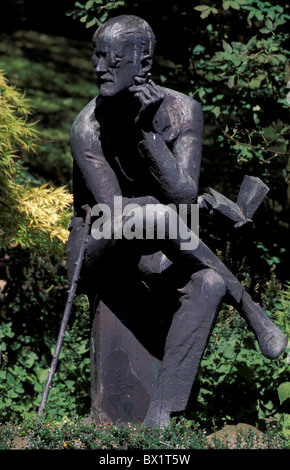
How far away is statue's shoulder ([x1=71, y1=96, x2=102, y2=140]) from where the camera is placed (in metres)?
4.71

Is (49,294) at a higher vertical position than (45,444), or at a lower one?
lower

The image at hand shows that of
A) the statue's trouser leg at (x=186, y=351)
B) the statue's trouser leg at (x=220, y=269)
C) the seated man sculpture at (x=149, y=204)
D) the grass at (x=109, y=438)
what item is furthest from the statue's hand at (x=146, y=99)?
the grass at (x=109, y=438)

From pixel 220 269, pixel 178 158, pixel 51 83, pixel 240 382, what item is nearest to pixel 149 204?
pixel 178 158

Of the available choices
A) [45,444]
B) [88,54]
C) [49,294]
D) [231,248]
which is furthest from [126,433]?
[88,54]

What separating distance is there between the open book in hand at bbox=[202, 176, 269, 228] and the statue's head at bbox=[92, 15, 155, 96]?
28.9 inches

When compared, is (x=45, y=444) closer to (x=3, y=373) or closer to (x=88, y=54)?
(x=3, y=373)

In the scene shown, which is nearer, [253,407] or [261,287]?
[253,407]

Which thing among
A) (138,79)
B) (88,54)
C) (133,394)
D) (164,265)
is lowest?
(88,54)

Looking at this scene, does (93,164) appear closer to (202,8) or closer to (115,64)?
(115,64)

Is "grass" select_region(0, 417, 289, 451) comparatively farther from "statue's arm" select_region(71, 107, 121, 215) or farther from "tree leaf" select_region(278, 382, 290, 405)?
"statue's arm" select_region(71, 107, 121, 215)

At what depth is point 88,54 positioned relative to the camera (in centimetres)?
1171

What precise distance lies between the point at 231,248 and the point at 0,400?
2425 millimetres

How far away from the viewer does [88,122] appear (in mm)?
4727

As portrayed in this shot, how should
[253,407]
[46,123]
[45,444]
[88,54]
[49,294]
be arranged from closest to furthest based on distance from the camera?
[45,444] → [253,407] → [49,294] → [46,123] → [88,54]
